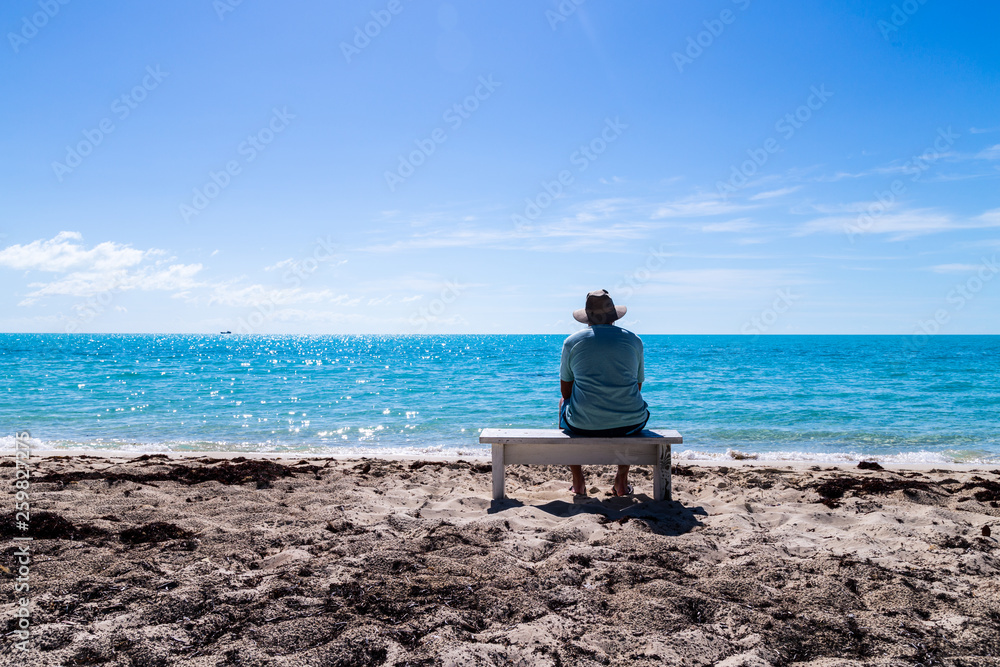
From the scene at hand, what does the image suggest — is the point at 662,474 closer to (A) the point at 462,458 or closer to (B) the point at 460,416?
(A) the point at 462,458

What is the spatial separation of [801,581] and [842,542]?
3.09 feet

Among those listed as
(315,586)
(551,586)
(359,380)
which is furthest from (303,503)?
(359,380)

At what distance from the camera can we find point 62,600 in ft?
9.40

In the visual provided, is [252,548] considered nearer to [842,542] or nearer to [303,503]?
[303,503]

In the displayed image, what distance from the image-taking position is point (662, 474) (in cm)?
513

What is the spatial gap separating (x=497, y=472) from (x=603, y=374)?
4.08ft

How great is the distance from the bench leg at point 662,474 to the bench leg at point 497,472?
1329 mm

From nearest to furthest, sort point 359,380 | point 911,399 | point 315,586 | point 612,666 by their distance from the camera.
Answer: point 612,666, point 315,586, point 911,399, point 359,380

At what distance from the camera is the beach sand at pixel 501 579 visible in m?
2.51

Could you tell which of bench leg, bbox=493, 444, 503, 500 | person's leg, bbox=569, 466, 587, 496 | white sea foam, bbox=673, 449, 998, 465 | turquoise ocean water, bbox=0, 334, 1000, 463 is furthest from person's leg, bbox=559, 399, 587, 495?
turquoise ocean water, bbox=0, 334, 1000, 463

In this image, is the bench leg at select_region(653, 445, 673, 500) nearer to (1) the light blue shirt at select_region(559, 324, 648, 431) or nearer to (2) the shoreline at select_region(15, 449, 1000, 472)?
(1) the light blue shirt at select_region(559, 324, 648, 431)

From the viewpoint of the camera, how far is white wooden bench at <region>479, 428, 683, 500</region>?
4.91m

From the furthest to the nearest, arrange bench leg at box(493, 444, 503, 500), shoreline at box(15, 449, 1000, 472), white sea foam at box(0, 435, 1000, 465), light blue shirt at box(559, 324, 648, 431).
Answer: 1. white sea foam at box(0, 435, 1000, 465)
2. shoreline at box(15, 449, 1000, 472)
3. bench leg at box(493, 444, 503, 500)
4. light blue shirt at box(559, 324, 648, 431)

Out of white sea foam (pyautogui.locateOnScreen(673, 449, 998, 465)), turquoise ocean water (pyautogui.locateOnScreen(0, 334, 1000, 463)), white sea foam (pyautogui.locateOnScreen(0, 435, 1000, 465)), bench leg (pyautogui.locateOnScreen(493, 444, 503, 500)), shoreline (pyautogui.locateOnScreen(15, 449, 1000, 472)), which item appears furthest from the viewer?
turquoise ocean water (pyautogui.locateOnScreen(0, 334, 1000, 463))
